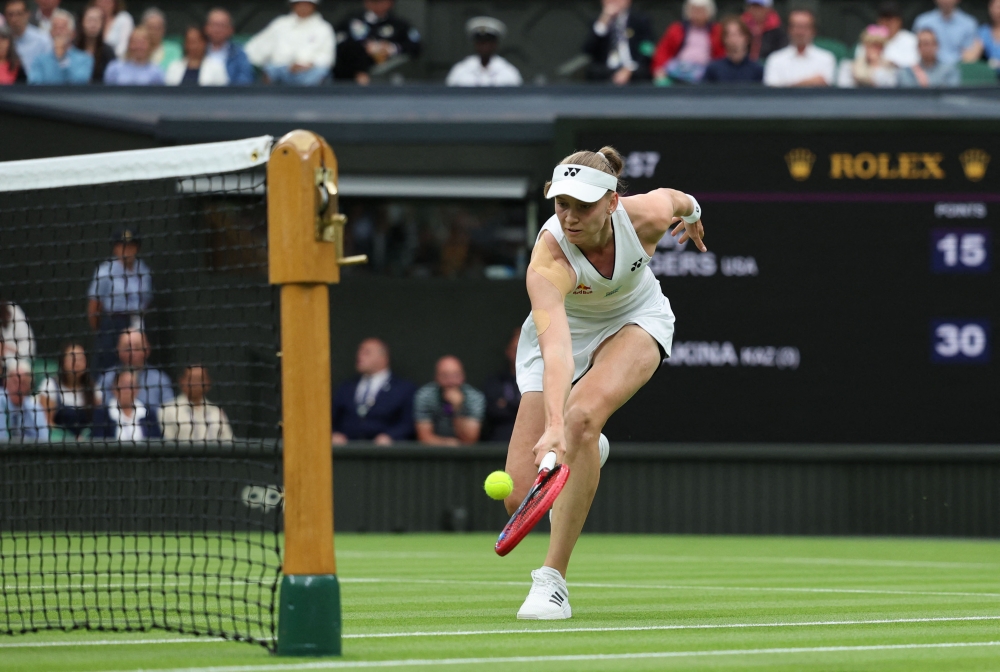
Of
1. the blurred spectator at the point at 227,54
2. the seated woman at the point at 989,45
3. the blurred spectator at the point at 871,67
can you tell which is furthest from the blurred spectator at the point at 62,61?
the seated woman at the point at 989,45

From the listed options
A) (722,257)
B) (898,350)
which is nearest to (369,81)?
(722,257)

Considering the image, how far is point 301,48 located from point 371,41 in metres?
0.83

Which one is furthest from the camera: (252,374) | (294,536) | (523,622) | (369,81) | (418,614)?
(369,81)

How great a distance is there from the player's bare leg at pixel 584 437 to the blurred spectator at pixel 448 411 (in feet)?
28.0

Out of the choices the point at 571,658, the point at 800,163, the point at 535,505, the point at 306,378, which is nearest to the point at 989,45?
the point at 800,163

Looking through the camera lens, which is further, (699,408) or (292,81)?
(292,81)

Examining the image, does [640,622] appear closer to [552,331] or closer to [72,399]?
[552,331]

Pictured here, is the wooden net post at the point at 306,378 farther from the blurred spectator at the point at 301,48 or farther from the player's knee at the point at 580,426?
the blurred spectator at the point at 301,48

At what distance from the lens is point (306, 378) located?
4781 millimetres

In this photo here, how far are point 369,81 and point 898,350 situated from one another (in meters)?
6.68

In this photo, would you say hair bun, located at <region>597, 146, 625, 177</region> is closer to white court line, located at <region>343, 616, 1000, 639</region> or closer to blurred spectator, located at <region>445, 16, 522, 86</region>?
white court line, located at <region>343, 616, 1000, 639</region>

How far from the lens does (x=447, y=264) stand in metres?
16.3

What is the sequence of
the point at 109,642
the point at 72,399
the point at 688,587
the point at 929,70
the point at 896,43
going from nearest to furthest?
the point at 109,642 → the point at 688,587 → the point at 72,399 → the point at 929,70 → the point at 896,43

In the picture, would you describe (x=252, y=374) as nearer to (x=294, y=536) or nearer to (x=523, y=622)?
(x=523, y=622)
